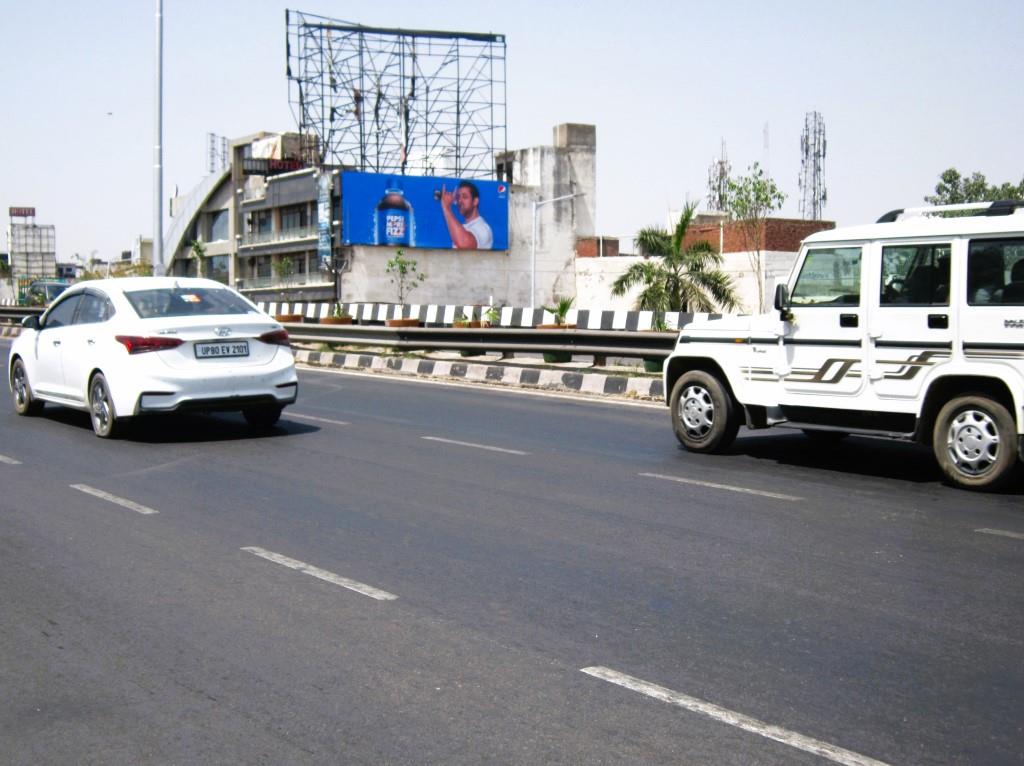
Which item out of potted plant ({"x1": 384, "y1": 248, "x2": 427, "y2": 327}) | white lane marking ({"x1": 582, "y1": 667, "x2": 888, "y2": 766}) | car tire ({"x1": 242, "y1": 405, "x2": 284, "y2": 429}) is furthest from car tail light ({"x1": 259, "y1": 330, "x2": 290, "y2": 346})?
potted plant ({"x1": 384, "y1": 248, "x2": 427, "y2": 327})

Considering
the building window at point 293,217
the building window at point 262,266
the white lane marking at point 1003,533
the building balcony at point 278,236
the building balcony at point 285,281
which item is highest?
the building window at point 293,217

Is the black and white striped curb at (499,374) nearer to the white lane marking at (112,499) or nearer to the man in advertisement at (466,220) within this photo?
the white lane marking at (112,499)

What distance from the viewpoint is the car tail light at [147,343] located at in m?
12.0

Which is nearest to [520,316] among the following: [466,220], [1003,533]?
[1003,533]

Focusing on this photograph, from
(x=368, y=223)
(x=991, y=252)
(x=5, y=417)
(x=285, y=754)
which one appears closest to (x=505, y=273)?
(x=368, y=223)

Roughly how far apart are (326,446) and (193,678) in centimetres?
717

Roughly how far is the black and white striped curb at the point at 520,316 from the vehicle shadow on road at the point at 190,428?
31.7ft

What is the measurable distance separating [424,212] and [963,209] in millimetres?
68839

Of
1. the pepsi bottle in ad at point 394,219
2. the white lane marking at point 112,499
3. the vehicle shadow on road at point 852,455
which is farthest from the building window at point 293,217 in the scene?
the white lane marking at point 112,499

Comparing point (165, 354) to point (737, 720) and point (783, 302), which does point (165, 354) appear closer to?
point (783, 302)

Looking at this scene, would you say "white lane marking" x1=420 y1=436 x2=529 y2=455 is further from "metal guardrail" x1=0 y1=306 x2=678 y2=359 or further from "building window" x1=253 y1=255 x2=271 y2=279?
"building window" x1=253 y1=255 x2=271 y2=279

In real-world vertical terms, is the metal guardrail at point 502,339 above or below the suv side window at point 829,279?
below

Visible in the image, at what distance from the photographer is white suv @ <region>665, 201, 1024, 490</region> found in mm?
9180

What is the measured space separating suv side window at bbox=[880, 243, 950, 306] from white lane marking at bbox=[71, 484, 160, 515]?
5.95m
